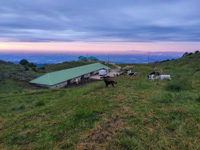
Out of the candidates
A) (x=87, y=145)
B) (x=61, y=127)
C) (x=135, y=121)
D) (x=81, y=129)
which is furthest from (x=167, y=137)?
(x=61, y=127)

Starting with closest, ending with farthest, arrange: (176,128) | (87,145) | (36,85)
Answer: (87,145)
(176,128)
(36,85)

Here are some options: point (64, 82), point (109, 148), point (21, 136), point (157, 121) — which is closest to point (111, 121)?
point (109, 148)

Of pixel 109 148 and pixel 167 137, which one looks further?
pixel 167 137

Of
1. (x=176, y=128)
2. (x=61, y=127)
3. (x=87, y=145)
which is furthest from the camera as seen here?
(x=61, y=127)

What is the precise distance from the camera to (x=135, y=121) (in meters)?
5.18

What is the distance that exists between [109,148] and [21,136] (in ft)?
13.9

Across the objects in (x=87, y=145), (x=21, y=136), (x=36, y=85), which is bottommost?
(x=36, y=85)

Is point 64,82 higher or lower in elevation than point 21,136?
lower

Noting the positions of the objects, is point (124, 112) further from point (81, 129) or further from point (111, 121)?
point (81, 129)

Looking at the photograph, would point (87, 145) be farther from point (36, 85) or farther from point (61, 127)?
point (36, 85)

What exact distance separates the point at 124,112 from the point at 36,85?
99.8 ft

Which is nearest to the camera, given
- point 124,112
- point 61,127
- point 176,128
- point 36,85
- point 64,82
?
point 176,128

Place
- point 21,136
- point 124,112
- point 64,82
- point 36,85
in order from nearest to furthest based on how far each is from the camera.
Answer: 1. point 21,136
2. point 124,112
3. point 36,85
4. point 64,82

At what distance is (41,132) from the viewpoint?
5066 millimetres
